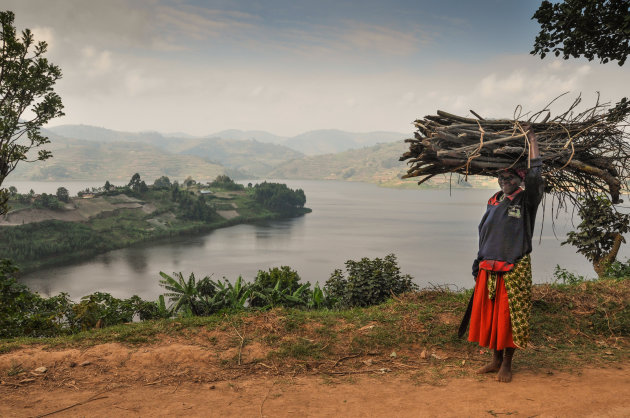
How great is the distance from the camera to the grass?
12.8ft

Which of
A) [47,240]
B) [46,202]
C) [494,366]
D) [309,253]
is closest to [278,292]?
[494,366]

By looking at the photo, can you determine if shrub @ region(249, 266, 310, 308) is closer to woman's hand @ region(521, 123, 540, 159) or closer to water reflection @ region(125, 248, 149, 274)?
woman's hand @ region(521, 123, 540, 159)

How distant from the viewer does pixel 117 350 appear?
410 centimetres

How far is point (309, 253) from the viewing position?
5844 centimetres

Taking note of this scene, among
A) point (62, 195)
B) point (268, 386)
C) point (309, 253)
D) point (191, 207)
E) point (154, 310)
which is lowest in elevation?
point (309, 253)

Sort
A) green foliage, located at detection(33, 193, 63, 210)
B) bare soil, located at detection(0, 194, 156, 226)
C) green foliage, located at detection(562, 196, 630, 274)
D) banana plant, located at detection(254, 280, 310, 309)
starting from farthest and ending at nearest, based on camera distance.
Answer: green foliage, located at detection(33, 193, 63, 210) < bare soil, located at detection(0, 194, 156, 226) < green foliage, located at detection(562, 196, 630, 274) < banana plant, located at detection(254, 280, 310, 309)

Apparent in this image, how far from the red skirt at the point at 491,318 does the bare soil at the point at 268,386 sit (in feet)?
1.11

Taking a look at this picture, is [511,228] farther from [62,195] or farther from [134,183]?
[134,183]

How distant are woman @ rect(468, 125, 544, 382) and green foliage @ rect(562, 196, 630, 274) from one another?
6745 mm

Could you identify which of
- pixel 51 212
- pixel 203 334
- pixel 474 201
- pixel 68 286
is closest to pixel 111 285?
pixel 68 286

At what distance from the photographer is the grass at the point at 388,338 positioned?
12.8 ft

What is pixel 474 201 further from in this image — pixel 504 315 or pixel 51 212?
pixel 504 315

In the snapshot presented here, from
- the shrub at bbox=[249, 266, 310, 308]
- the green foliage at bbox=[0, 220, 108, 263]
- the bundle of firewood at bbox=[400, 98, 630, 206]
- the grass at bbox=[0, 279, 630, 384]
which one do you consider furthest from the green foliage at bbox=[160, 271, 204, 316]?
the green foliage at bbox=[0, 220, 108, 263]

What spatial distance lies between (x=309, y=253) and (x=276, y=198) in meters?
37.4
